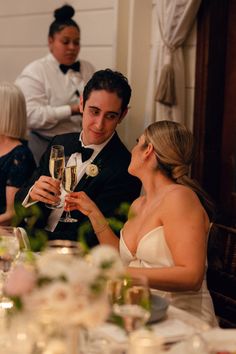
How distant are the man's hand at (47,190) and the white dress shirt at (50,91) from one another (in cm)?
189

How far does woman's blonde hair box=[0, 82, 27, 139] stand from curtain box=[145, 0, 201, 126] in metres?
0.92

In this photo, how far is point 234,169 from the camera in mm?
4633

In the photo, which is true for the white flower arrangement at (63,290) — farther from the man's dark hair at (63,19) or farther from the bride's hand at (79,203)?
the man's dark hair at (63,19)

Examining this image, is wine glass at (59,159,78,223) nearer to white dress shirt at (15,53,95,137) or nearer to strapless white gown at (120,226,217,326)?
strapless white gown at (120,226,217,326)

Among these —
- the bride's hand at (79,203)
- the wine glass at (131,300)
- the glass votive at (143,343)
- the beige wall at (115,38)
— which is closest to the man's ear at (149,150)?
the bride's hand at (79,203)

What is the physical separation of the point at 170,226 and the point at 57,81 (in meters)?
2.63

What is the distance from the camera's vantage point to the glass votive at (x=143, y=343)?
171 centimetres

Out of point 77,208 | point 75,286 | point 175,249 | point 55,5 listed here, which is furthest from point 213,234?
point 55,5

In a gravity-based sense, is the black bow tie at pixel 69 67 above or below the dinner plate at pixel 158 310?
above

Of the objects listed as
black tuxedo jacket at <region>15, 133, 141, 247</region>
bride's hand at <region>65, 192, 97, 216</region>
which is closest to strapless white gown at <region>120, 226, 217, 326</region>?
bride's hand at <region>65, 192, 97, 216</region>

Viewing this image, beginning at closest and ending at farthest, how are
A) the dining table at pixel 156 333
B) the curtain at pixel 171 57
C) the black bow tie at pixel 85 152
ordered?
1. the dining table at pixel 156 333
2. the black bow tie at pixel 85 152
3. the curtain at pixel 171 57

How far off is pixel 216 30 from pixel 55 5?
72.0 inches

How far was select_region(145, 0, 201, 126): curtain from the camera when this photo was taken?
183 inches

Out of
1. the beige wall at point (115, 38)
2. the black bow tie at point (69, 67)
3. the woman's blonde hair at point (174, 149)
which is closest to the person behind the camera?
the woman's blonde hair at point (174, 149)
